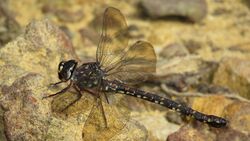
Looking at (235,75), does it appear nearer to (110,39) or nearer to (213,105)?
(213,105)

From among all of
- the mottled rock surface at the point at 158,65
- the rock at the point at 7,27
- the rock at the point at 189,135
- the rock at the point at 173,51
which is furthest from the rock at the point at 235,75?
the rock at the point at 7,27

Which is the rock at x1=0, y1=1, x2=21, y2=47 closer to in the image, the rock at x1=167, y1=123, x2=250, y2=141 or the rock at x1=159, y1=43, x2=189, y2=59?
the rock at x1=159, y1=43, x2=189, y2=59

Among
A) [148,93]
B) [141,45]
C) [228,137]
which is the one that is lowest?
[228,137]

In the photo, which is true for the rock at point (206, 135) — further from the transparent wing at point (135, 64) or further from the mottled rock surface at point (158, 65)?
the transparent wing at point (135, 64)

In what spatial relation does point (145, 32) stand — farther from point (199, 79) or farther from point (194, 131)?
point (194, 131)

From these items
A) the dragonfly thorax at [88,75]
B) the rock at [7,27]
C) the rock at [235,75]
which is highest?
the rock at [7,27]

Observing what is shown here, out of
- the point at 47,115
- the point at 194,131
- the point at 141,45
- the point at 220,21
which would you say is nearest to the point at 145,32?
the point at 220,21
